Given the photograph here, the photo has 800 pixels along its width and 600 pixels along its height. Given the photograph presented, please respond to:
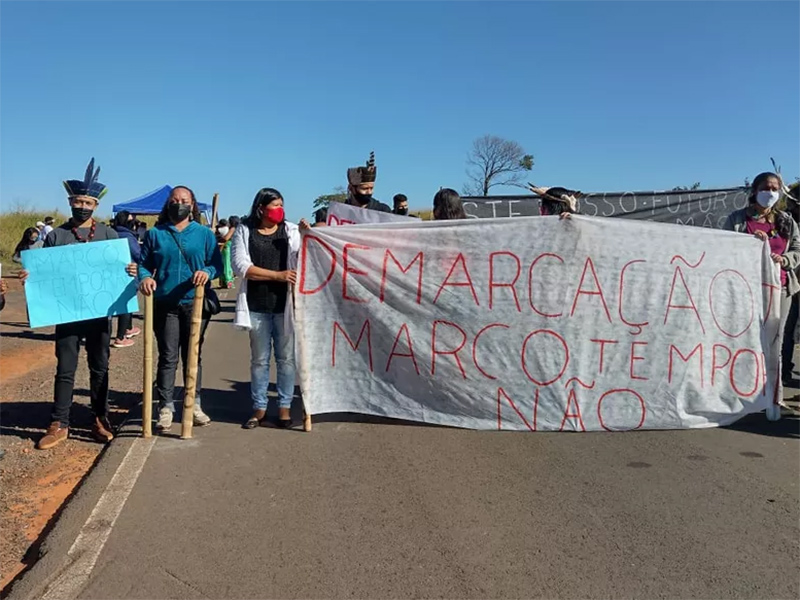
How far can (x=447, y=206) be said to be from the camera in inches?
231

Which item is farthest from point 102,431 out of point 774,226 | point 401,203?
point 774,226

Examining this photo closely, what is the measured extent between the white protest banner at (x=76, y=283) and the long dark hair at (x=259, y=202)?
0.99 metres

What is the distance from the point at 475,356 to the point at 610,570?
2.43 metres

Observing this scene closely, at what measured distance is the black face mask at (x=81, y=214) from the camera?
5.12 metres

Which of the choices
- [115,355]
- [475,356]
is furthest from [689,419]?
[115,355]

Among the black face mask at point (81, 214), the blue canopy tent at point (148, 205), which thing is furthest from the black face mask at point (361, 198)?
the blue canopy tent at point (148, 205)

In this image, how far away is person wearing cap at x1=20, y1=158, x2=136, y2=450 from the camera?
5.12 meters

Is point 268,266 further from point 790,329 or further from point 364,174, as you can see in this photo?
point 790,329

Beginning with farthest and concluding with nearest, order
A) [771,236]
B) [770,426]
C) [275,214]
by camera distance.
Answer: [771,236], [770,426], [275,214]

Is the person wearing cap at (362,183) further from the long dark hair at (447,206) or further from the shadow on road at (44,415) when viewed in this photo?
the shadow on road at (44,415)

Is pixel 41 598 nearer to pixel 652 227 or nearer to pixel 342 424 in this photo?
pixel 342 424

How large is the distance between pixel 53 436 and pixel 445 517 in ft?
10.4

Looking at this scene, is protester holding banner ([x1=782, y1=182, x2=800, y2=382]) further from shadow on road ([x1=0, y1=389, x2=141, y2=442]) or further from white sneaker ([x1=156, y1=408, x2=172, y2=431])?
shadow on road ([x1=0, y1=389, x2=141, y2=442])

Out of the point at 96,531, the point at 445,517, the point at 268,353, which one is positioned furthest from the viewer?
the point at 268,353
